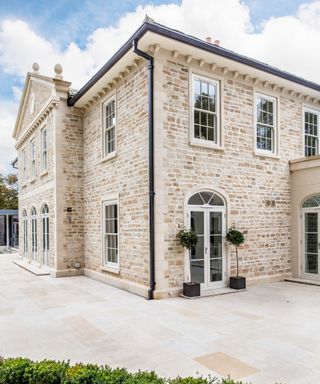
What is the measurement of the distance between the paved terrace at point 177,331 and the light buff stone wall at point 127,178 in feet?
3.78

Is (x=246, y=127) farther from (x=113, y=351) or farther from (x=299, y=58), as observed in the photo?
(x=299, y=58)

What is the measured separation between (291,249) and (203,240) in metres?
3.73

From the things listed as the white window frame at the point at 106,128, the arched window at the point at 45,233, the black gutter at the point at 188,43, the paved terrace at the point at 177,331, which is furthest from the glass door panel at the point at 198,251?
the arched window at the point at 45,233

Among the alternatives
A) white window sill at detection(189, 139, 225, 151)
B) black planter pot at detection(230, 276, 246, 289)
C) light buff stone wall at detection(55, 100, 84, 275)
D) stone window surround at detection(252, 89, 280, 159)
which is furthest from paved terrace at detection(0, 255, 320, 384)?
stone window surround at detection(252, 89, 280, 159)

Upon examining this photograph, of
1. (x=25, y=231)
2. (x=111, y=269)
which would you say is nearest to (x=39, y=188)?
(x=25, y=231)

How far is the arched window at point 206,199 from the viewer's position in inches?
348

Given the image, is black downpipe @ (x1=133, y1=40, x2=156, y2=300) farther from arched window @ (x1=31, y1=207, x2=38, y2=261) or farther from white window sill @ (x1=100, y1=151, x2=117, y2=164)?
arched window @ (x1=31, y1=207, x2=38, y2=261)

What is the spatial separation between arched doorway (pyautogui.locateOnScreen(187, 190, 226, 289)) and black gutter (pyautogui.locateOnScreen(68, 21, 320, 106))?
145 inches

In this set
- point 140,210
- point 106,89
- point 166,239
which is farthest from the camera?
point 106,89

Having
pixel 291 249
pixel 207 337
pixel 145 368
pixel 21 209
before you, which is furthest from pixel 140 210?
pixel 21 209

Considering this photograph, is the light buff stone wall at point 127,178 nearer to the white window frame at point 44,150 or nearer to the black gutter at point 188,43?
the black gutter at point 188,43

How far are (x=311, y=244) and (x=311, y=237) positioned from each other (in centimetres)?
22

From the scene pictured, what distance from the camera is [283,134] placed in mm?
10914

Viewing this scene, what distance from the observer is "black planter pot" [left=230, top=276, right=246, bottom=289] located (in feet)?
29.3
